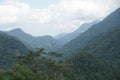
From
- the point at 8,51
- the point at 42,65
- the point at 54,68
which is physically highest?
the point at 8,51

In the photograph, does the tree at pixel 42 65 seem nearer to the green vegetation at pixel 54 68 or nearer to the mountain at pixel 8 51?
the green vegetation at pixel 54 68

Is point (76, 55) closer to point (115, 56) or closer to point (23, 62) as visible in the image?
point (115, 56)

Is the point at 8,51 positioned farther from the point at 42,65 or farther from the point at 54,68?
the point at 42,65

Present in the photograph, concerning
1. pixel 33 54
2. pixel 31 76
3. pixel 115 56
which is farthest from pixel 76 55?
pixel 31 76

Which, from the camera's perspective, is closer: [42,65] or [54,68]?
[42,65]

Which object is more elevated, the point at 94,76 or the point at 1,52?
the point at 1,52

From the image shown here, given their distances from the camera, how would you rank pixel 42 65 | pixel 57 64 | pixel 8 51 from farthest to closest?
1. pixel 8 51
2. pixel 57 64
3. pixel 42 65

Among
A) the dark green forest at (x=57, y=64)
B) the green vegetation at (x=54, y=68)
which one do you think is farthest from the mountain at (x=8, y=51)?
the green vegetation at (x=54, y=68)

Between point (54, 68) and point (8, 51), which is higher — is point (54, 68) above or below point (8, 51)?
below

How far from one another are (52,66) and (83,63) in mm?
61642

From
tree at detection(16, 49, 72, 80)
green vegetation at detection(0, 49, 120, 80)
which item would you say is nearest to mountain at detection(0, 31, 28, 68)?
green vegetation at detection(0, 49, 120, 80)

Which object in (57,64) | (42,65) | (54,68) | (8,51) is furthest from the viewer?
(8,51)

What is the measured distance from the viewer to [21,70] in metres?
43.1

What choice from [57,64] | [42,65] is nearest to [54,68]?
[57,64]
